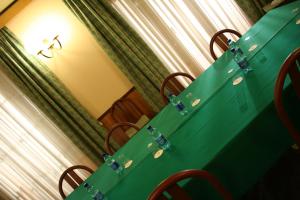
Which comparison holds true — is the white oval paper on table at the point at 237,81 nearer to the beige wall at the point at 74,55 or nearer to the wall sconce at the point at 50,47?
the beige wall at the point at 74,55

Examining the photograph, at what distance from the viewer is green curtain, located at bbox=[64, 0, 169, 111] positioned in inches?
173

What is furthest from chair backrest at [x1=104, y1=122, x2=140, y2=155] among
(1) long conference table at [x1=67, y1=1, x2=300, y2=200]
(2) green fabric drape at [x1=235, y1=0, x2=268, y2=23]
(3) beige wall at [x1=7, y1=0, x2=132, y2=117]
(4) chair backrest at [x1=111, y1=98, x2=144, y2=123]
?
(2) green fabric drape at [x1=235, y1=0, x2=268, y2=23]

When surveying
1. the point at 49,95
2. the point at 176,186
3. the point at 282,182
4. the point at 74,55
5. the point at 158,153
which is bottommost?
the point at 282,182

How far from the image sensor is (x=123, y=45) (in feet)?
14.5

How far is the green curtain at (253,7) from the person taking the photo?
416cm

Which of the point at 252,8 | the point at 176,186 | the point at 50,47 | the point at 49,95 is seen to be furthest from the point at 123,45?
the point at 176,186

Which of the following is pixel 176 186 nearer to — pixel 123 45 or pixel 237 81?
pixel 237 81

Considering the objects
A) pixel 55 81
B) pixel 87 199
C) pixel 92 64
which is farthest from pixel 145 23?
pixel 87 199

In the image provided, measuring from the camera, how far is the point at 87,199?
2723 millimetres

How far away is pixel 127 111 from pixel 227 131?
285cm

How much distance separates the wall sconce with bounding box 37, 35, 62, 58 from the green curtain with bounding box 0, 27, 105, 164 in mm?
168

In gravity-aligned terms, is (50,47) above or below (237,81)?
above

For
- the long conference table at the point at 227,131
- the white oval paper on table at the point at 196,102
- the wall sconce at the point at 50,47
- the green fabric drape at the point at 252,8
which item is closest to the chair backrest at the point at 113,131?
the long conference table at the point at 227,131

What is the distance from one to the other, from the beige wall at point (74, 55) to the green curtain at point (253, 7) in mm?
1777
